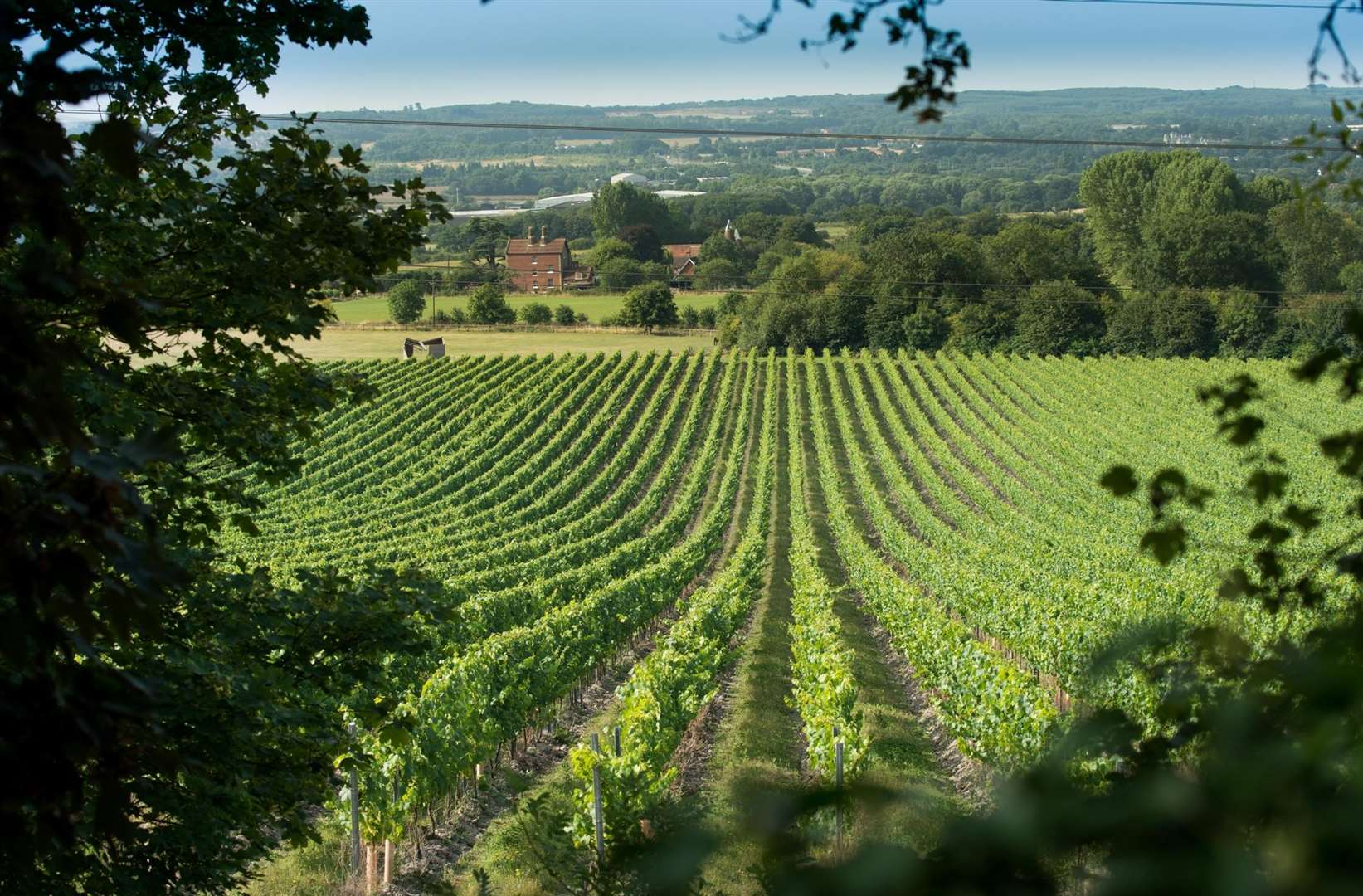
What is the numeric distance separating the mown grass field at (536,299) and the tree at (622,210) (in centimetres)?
3490

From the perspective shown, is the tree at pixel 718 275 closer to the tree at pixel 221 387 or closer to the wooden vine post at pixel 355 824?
the wooden vine post at pixel 355 824

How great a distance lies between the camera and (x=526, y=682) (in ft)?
48.0

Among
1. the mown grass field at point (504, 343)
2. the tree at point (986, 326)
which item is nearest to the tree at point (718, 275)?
the mown grass field at point (504, 343)

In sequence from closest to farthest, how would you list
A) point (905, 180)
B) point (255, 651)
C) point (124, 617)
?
point (124, 617) → point (255, 651) → point (905, 180)

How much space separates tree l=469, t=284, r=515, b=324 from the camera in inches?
3083

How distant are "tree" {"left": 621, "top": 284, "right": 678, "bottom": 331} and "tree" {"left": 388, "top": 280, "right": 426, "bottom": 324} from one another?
1341 centimetres

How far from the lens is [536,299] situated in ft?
288

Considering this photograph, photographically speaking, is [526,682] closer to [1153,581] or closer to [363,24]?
[363,24]

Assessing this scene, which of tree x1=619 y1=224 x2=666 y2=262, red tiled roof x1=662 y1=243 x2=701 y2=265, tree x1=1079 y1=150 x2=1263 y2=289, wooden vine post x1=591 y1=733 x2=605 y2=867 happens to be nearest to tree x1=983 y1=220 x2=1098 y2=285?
tree x1=1079 y1=150 x2=1263 y2=289

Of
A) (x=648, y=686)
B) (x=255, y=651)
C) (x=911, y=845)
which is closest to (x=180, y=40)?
(x=255, y=651)

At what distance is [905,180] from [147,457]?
182266 mm

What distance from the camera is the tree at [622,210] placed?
423ft

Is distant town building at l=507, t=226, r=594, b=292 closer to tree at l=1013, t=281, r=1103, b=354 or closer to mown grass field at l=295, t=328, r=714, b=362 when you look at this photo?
mown grass field at l=295, t=328, r=714, b=362

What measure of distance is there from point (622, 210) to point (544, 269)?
29472 mm
